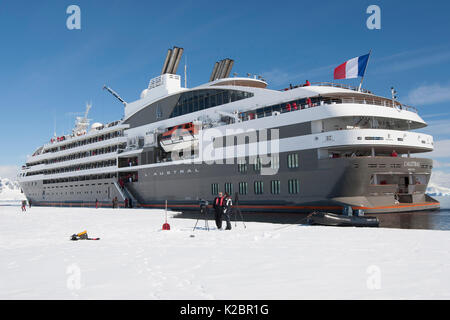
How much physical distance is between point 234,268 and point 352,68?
22035mm

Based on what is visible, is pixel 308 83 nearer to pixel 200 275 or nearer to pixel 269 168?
pixel 269 168

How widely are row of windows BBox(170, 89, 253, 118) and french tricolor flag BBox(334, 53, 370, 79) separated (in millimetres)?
7945

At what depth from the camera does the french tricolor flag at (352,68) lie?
24859mm

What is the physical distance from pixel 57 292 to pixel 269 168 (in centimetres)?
2227

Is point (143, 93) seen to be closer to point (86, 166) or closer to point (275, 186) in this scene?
point (86, 166)

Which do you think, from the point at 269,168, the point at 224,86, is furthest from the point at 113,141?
the point at 269,168

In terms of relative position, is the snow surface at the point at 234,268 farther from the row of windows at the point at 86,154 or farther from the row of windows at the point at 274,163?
the row of windows at the point at 86,154

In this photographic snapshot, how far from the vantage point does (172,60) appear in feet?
135

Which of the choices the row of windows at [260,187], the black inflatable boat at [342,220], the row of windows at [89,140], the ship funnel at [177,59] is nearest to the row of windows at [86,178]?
the row of windows at [89,140]

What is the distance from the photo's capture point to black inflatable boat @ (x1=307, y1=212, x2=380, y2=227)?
15352mm

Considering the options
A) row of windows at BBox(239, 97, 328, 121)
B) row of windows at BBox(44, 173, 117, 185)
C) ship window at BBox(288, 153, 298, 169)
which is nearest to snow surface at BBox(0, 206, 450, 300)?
ship window at BBox(288, 153, 298, 169)

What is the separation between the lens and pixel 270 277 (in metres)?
6.35

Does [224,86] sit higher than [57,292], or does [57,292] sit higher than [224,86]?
[224,86]

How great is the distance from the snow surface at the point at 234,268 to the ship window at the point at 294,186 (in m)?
13.5
